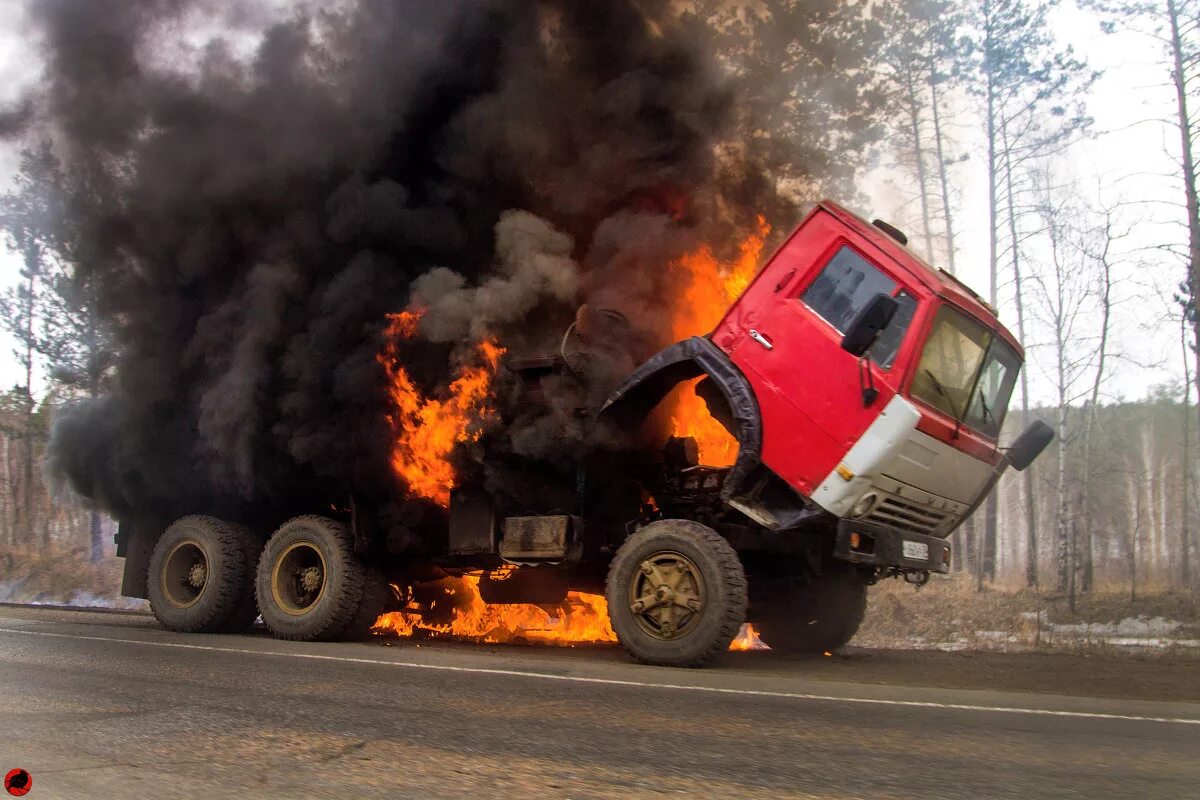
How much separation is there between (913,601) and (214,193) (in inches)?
539

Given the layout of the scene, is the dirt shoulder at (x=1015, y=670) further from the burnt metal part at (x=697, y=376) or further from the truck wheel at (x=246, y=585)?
the truck wheel at (x=246, y=585)

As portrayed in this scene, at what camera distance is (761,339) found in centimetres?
723

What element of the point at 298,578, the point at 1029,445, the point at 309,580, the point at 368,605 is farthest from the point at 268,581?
the point at 1029,445

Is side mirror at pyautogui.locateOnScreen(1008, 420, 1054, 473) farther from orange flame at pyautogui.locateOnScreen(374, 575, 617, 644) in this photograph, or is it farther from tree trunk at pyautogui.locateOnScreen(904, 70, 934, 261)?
→ tree trunk at pyautogui.locateOnScreen(904, 70, 934, 261)

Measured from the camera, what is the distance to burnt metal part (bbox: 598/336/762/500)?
7.13 meters

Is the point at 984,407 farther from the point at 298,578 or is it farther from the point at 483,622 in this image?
the point at 298,578

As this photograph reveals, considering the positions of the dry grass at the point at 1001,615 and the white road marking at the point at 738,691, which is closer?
the white road marking at the point at 738,691

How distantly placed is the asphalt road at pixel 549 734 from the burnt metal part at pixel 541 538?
125 cm

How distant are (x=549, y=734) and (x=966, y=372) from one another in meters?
4.70

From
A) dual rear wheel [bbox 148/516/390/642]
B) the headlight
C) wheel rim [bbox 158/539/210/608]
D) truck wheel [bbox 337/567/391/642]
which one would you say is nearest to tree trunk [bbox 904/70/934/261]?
the headlight

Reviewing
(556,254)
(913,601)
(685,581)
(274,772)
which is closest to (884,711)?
(685,581)

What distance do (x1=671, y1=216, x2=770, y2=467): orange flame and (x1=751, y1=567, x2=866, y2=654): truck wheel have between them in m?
1.46

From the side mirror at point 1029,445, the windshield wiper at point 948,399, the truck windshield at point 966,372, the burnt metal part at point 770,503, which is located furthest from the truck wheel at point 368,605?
the side mirror at point 1029,445

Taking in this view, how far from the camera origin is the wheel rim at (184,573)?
9.86 m
